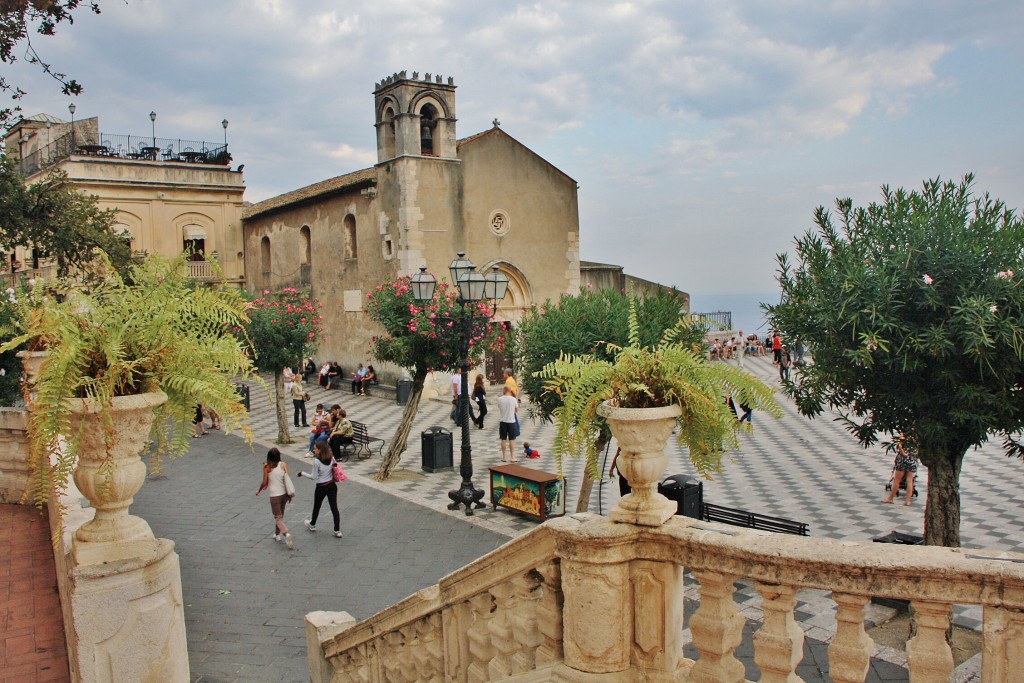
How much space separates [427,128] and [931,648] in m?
25.6

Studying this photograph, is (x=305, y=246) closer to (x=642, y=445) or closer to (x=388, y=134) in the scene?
(x=388, y=134)

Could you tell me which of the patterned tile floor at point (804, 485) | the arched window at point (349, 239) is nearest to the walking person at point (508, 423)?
the patterned tile floor at point (804, 485)

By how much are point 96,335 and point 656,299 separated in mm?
8489

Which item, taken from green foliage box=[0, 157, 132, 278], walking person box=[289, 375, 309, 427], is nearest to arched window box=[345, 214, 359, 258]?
walking person box=[289, 375, 309, 427]

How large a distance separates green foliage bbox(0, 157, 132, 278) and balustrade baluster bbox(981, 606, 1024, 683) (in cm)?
1631

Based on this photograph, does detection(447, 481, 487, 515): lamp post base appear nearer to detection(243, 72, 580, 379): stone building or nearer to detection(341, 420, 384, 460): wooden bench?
detection(341, 420, 384, 460): wooden bench

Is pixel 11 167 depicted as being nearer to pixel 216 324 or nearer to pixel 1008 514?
pixel 216 324

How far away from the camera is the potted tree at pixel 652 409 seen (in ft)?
10.8

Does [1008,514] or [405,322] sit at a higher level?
[405,322]

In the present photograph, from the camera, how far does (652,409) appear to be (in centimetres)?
330

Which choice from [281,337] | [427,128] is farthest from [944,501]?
[427,128]

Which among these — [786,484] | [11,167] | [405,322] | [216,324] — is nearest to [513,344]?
[405,322]

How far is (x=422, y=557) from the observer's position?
10.3 m

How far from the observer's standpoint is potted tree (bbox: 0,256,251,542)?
13.5 ft
